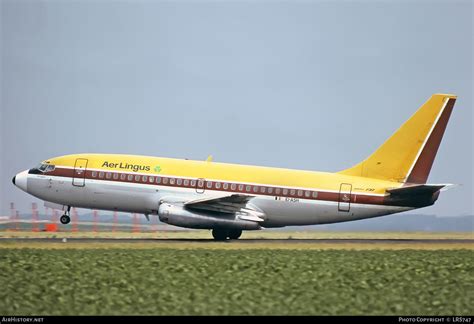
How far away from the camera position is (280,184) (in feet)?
147

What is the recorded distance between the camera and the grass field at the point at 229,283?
22.9 metres

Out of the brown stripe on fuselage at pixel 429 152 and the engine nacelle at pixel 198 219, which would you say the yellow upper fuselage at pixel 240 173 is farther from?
the engine nacelle at pixel 198 219

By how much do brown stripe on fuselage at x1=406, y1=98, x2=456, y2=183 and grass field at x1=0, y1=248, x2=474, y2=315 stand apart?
10572mm

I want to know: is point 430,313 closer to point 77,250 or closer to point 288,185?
point 77,250

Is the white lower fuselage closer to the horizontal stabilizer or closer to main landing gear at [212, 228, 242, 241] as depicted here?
the horizontal stabilizer

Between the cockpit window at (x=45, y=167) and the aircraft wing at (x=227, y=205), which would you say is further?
the cockpit window at (x=45, y=167)

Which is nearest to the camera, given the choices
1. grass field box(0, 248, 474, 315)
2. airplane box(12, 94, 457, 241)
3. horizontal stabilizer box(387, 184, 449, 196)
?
grass field box(0, 248, 474, 315)

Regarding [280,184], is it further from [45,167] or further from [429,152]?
[45,167]

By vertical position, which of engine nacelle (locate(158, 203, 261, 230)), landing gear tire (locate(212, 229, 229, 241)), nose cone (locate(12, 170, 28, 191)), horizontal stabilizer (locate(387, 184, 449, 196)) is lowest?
landing gear tire (locate(212, 229, 229, 241))

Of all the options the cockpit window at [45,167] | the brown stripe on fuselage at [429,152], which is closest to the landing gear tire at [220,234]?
the cockpit window at [45,167]

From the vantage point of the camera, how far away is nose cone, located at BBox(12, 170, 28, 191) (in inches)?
1881

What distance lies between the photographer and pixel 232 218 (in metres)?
43.7

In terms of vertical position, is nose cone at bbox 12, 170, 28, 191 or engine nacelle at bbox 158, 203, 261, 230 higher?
nose cone at bbox 12, 170, 28, 191

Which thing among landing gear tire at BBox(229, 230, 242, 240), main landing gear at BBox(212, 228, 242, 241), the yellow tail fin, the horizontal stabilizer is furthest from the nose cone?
the horizontal stabilizer
